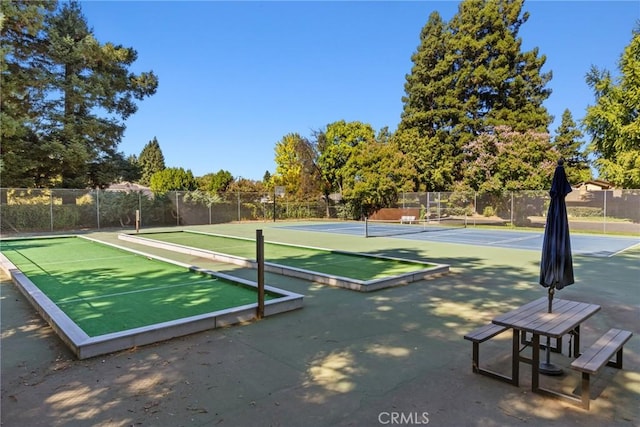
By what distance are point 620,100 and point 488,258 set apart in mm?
21487

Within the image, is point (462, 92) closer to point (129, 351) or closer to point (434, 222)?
point (434, 222)

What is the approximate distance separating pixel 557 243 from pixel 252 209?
91.1 feet

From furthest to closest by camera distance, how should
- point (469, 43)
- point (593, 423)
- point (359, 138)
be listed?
point (359, 138)
point (469, 43)
point (593, 423)

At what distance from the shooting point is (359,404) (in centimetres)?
292

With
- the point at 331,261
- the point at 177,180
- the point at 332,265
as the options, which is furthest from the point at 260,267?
the point at 177,180

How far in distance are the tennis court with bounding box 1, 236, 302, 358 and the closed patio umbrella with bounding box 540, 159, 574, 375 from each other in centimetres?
329

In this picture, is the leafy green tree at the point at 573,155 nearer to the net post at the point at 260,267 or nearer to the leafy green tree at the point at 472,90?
the leafy green tree at the point at 472,90

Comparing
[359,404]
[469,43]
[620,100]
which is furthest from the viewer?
[469,43]

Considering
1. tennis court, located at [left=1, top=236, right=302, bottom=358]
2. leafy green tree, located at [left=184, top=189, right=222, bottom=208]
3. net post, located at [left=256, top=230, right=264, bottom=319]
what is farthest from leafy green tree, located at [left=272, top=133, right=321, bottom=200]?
net post, located at [left=256, top=230, right=264, bottom=319]

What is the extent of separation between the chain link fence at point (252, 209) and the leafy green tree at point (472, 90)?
14.6ft

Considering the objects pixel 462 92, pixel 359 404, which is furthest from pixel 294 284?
pixel 462 92

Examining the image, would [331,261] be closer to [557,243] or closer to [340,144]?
[557,243]

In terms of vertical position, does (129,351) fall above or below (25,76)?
below

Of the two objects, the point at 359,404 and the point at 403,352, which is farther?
the point at 403,352
